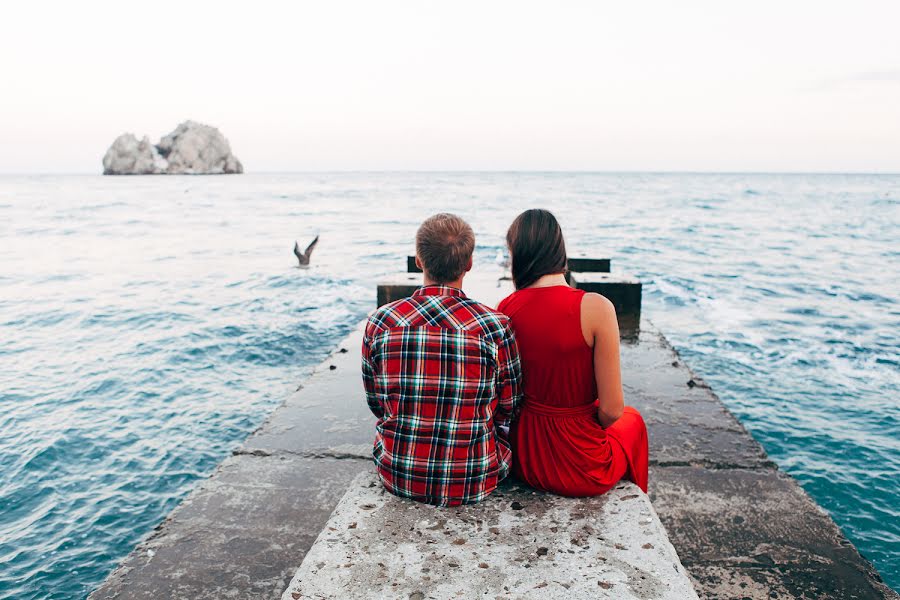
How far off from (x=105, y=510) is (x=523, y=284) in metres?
5.42

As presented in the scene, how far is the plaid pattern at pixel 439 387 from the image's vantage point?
8.30 ft

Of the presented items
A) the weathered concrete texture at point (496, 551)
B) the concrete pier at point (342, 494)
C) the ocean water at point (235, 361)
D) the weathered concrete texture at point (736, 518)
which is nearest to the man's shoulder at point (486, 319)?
the weathered concrete texture at point (496, 551)

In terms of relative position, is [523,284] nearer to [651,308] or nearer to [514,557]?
[514,557]

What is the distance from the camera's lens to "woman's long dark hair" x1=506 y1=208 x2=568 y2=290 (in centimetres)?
266

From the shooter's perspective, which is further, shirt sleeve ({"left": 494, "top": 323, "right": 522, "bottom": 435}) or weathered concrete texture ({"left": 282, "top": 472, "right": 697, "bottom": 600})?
shirt sleeve ({"left": 494, "top": 323, "right": 522, "bottom": 435})

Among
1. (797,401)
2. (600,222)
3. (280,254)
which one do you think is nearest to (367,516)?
(797,401)

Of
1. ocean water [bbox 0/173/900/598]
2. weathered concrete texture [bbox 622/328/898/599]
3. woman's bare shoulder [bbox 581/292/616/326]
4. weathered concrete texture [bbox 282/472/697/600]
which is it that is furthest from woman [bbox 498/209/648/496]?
ocean water [bbox 0/173/900/598]

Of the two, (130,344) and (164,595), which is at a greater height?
(164,595)

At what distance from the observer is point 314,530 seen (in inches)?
132

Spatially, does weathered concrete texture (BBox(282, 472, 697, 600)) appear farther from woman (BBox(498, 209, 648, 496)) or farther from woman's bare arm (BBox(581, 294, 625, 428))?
woman's bare arm (BBox(581, 294, 625, 428))

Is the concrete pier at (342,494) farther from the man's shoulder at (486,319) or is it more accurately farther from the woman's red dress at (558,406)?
the man's shoulder at (486,319)

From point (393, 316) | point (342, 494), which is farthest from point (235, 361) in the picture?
point (393, 316)

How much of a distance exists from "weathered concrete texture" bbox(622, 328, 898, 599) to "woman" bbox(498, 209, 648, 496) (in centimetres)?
84

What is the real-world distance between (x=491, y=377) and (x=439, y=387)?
0.24 m
